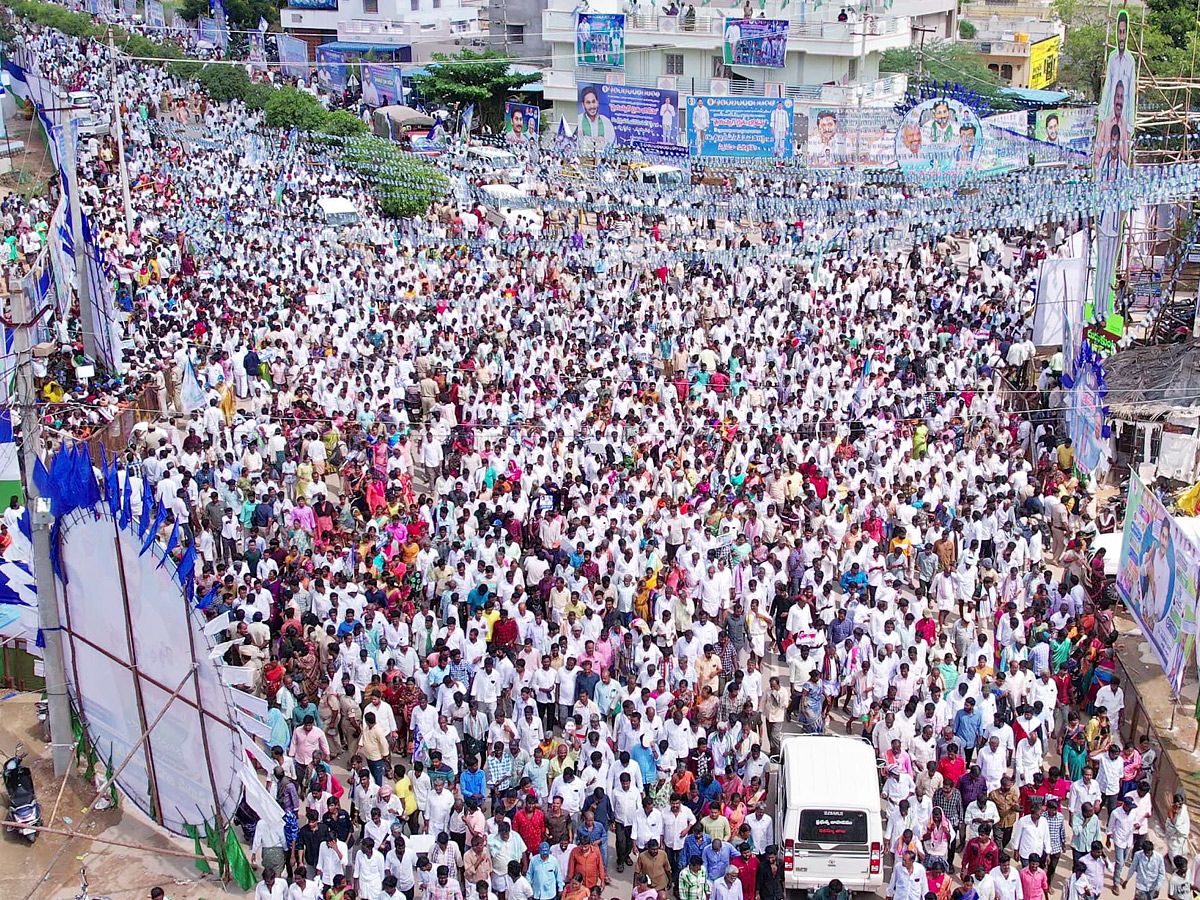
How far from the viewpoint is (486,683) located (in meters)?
11.1

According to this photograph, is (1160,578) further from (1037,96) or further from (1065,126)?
(1037,96)

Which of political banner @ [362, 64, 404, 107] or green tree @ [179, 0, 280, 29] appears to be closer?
political banner @ [362, 64, 404, 107]

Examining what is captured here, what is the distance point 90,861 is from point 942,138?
2296 cm

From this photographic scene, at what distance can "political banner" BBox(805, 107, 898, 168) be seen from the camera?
1187 inches

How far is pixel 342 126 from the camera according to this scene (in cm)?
3406

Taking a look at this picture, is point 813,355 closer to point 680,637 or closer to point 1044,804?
point 680,637

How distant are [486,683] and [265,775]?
1829 mm

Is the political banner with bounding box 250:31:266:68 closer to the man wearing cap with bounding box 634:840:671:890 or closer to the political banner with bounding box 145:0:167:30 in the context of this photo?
the political banner with bounding box 145:0:167:30

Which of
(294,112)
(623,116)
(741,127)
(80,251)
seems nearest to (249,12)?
(294,112)

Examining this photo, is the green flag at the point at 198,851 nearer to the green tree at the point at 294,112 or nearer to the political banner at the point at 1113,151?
the political banner at the point at 1113,151

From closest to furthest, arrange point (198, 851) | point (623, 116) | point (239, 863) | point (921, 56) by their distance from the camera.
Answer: point (239, 863), point (198, 851), point (623, 116), point (921, 56)

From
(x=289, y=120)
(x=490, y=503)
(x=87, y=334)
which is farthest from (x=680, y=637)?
(x=289, y=120)

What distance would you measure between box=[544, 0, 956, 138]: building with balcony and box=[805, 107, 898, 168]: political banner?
1.54m

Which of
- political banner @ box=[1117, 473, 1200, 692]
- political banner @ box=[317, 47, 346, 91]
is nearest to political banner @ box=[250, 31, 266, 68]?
political banner @ box=[317, 47, 346, 91]
